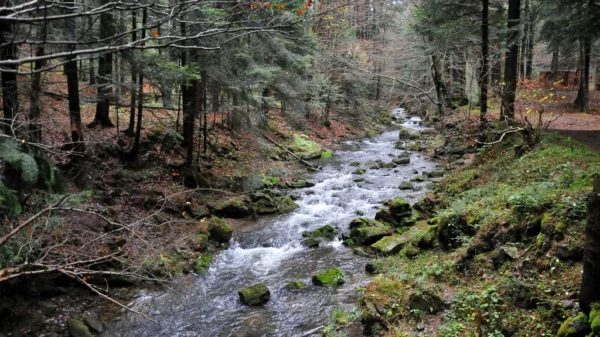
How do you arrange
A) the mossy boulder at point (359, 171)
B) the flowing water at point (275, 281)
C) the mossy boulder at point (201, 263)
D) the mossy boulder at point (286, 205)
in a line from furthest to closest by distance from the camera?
the mossy boulder at point (359, 171), the mossy boulder at point (286, 205), the mossy boulder at point (201, 263), the flowing water at point (275, 281)

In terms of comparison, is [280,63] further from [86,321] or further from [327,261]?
[86,321]

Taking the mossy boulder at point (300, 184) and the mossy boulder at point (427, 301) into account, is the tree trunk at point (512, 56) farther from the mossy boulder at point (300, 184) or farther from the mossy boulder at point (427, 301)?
the mossy boulder at point (427, 301)

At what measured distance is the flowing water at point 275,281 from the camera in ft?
24.0

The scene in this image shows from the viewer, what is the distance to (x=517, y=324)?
4.94 metres

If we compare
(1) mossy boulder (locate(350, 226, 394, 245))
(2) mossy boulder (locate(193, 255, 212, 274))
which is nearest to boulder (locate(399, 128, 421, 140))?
(1) mossy boulder (locate(350, 226, 394, 245))

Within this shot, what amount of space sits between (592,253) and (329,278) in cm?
556

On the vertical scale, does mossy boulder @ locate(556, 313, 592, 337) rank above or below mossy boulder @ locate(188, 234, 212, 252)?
above

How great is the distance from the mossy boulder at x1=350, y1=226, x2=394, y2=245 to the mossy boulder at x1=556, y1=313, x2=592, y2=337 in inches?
255

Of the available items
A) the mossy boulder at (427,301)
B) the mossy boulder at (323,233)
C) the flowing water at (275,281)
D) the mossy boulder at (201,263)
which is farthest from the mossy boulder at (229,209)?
the mossy boulder at (427,301)

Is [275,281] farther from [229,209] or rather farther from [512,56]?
[512,56]

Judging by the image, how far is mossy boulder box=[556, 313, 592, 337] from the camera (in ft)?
13.5

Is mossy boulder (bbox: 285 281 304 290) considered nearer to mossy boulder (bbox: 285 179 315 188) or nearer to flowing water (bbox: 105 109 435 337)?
flowing water (bbox: 105 109 435 337)

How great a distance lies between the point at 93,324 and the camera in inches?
280

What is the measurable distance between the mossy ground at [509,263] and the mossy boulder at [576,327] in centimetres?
26
